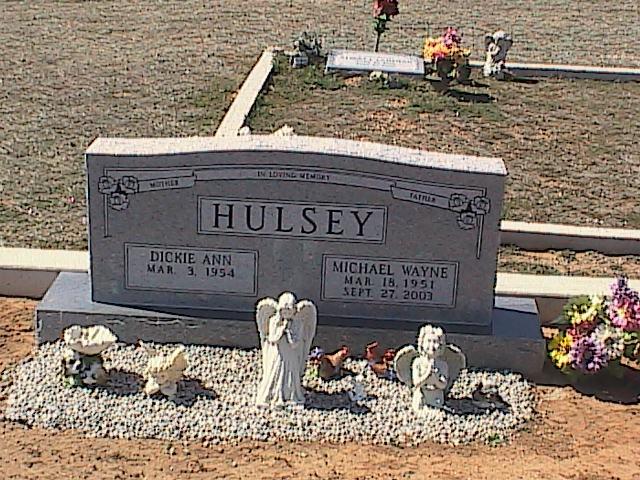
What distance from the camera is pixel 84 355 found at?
6.43 m

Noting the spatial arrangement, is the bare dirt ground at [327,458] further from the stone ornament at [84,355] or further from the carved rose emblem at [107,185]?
the carved rose emblem at [107,185]

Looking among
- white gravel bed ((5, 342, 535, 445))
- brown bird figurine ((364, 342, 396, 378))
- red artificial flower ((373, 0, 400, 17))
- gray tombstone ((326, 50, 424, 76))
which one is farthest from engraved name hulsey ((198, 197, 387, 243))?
red artificial flower ((373, 0, 400, 17))

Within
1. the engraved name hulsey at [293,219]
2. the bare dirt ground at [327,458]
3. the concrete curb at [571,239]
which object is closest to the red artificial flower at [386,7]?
the concrete curb at [571,239]

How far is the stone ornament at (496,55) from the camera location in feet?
50.4

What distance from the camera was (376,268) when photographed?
274 inches

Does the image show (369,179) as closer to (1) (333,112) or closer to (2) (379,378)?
(2) (379,378)

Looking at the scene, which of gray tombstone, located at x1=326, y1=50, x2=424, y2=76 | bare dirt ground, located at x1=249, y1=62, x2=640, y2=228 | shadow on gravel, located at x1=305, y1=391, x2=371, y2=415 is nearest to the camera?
shadow on gravel, located at x1=305, y1=391, x2=371, y2=415

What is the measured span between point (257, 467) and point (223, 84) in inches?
360

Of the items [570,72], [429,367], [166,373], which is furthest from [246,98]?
[429,367]

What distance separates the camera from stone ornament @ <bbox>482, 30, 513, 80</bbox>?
15.4 meters

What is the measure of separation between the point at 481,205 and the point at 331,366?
127 centimetres

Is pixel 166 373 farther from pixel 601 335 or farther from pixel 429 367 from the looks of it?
pixel 601 335

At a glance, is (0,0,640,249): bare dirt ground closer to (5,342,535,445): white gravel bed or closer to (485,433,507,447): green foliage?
(5,342,535,445): white gravel bed

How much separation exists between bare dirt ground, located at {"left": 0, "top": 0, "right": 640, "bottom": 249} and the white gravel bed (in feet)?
8.00
